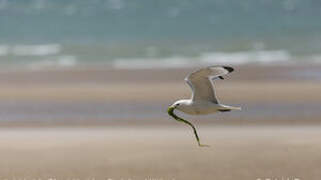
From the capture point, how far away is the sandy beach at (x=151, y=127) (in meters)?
8.58

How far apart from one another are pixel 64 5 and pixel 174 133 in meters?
18.4

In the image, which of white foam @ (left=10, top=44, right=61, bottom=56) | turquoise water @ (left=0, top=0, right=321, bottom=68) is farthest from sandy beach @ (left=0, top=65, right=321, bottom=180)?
white foam @ (left=10, top=44, right=61, bottom=56)

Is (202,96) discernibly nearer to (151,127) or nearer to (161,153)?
(161,153)

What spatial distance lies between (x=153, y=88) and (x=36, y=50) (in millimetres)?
7488

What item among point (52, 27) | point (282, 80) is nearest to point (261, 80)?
point (282, 80)

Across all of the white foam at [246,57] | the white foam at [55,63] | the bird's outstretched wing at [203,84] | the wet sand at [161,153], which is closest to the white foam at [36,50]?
the white foam at [55,63]

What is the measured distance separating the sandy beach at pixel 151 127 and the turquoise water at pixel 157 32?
2.12 metres

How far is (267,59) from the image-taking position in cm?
1764

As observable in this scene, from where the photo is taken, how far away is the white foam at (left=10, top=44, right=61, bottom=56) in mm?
20197

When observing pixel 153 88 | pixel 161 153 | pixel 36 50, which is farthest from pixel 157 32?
pixel 161 153

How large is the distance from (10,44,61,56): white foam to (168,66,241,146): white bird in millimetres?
13562

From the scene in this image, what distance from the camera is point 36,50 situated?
68.6 feet

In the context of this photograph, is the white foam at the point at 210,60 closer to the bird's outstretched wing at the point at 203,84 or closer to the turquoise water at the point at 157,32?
the turquoise water at the point at 157,32

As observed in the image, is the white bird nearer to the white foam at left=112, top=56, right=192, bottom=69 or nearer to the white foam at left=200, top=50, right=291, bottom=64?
the white foam at left=112, top=56, right=192, bottom=69
